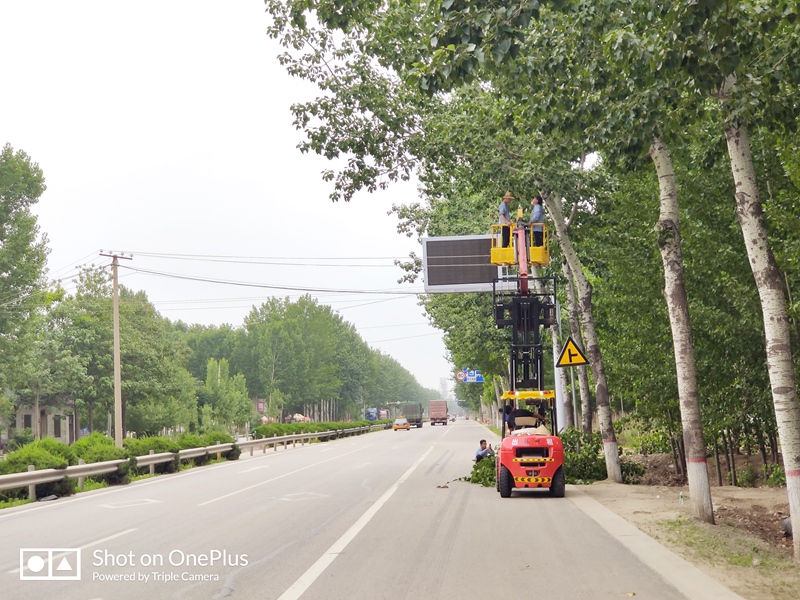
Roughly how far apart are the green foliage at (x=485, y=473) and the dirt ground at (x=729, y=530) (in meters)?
2.13

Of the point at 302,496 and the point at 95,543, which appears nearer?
the point at 95,543

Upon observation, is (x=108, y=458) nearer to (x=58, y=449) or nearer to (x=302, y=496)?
(x=58, y=449)

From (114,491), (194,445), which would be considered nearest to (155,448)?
(194,445)

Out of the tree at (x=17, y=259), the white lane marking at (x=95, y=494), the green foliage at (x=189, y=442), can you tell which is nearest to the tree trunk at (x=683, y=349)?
the white lane marking at (x=95, y=494)

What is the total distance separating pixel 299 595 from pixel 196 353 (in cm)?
14181

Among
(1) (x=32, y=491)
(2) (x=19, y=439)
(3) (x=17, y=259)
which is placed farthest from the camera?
(2) (x=19, y=439)

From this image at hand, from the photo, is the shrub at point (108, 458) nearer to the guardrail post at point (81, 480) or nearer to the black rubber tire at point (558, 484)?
the guardrail post at point (81, 480)

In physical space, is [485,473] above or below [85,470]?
below

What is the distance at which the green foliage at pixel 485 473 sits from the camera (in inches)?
817

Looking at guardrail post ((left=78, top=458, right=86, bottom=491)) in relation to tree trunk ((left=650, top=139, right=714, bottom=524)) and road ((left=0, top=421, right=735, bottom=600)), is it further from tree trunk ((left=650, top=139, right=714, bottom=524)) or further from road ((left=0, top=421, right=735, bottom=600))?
tree trunk ((left=650, top=139, right=714, bottom=524))

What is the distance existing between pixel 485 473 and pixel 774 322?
1175cm

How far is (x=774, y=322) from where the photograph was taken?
10672 millimetres

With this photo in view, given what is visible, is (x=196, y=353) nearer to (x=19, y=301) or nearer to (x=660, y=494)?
(x=19, y=301)

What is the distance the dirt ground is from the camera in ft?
28.9
